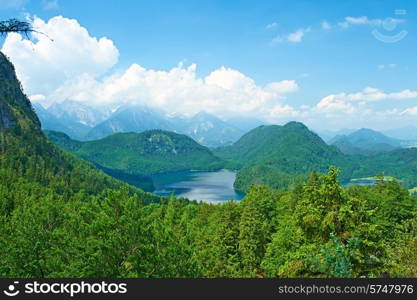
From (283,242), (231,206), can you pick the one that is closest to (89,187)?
(231,206)

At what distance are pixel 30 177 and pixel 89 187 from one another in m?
36.4

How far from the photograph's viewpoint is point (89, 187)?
185375 mm

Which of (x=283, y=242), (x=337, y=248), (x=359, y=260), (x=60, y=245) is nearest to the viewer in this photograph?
(x=337, y=248)

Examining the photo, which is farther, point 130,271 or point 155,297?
point 130,271

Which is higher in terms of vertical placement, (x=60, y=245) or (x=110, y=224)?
(x=110, y=224)

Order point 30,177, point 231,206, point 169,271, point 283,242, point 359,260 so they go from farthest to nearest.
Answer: point 30,177 < point 231,206 < point 283,242 < point 169,271 < point 359,260

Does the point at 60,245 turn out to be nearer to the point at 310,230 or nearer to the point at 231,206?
the point at 310,230
